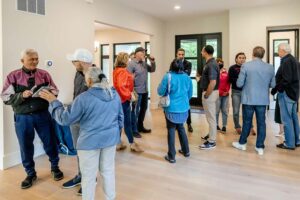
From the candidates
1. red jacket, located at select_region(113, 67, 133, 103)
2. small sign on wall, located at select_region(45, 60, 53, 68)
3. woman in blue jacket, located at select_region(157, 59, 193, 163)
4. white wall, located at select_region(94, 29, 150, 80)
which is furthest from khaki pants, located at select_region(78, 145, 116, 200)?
white wall, located at select_region(94, 29, 150, 80)

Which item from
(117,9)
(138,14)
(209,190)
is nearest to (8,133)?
(209,190)

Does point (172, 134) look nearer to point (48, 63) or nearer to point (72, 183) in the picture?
point (72, 183)

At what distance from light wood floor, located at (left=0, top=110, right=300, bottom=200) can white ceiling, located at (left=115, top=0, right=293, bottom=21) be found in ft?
11.6

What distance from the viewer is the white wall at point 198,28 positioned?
25.3ft

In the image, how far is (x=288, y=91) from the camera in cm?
395

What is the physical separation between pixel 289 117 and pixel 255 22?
356cm

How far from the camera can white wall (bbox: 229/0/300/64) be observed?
6461 millimetres

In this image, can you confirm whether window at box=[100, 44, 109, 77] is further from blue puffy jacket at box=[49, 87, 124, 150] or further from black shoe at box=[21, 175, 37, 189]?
blue puffy jacket at box=[49, 87, 124, 150]

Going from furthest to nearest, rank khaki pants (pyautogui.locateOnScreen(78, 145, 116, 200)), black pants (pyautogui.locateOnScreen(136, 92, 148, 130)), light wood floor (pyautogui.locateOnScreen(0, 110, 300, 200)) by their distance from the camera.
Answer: black pants (pyautogui.locateOnScreen(136, 92, 148, 130))
light wood floor (pyautogui.locateOnScreen(0, 110, 300, 200))
khaki pants (pyautogui.locateOnScreen(78, 145, 116, 200))

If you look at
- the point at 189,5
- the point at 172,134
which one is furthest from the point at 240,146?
the point at 189,5

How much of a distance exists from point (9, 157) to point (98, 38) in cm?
738

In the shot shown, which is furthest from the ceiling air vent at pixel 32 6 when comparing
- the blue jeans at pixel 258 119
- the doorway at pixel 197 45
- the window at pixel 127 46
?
the window at pixel 127 46

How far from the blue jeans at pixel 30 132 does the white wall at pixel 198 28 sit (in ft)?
19.6

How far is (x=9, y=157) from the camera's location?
346 centimetres
